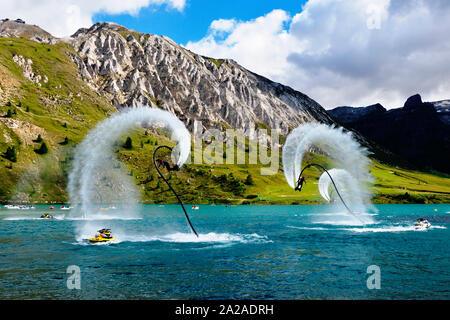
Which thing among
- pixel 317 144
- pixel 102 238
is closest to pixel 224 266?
pixel 102 238

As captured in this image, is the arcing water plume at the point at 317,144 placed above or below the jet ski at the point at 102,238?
above

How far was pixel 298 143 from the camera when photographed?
2675 inches

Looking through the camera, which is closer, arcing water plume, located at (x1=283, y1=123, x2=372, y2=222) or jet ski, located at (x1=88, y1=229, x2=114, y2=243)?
arcing water plume, located at (x1=283, y1=123, x2=372, y2=222)

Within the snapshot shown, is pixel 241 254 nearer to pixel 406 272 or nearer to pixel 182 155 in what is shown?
pixel 182 155

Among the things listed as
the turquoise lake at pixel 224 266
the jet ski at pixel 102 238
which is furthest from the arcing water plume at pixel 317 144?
the jet ski at pixel 102 238

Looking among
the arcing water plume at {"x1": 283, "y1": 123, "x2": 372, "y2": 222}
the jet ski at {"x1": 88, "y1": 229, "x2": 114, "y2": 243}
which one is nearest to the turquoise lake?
the jet ski at {"x1": 88, "y1": 229, "x2": 114, "y2": 243}

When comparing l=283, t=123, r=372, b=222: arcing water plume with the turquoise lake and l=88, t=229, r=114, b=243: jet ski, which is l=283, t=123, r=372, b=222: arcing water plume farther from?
l=88, t=229, r=114, b=243: jet ski

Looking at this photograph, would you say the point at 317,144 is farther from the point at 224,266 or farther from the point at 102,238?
the point at 102,238

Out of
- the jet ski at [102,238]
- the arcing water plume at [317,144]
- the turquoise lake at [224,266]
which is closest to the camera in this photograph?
the turquoise lake at [224,266]

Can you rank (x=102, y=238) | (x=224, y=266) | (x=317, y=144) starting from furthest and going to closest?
(x=317, y=144), (x=102, y=238), (x=224, y=266)

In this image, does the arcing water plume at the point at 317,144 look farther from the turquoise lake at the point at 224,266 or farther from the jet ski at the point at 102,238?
the jet ski at the point at 102,238

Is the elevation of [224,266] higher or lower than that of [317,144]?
lower

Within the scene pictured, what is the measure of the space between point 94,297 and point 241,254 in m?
29.3
